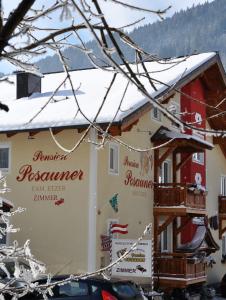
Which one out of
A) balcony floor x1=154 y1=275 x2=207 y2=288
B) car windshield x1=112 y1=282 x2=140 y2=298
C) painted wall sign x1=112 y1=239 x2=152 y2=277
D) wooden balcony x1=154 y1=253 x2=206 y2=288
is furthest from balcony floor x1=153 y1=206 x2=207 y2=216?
car windshield x1=112 y1=282 x2=140 y2=298

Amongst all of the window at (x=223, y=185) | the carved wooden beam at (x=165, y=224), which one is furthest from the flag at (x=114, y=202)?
the window at (x=223, y=185)

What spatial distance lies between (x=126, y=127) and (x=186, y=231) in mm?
7472

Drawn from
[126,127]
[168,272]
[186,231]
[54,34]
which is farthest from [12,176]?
[54,34]

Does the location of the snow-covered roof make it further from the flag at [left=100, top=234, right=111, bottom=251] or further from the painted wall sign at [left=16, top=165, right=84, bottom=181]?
the flag at [left=100, top=234, right=111, bottom=251]

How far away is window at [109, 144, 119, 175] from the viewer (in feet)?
64.1

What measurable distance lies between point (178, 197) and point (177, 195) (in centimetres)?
8

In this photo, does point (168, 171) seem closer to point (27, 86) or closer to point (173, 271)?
point (173, 271)

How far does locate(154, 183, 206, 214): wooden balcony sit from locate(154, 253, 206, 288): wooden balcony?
164 centimetres

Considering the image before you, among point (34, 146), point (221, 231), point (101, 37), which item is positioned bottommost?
point (221, 231)

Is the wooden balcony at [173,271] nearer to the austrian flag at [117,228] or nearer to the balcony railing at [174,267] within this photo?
the balcony railing at [174,267]

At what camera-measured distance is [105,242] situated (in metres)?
18.5

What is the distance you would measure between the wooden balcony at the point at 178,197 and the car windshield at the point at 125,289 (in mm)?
8938

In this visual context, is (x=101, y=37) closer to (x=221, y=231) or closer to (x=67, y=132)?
(x=67, y=132)

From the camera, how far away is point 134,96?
19.3 metres
